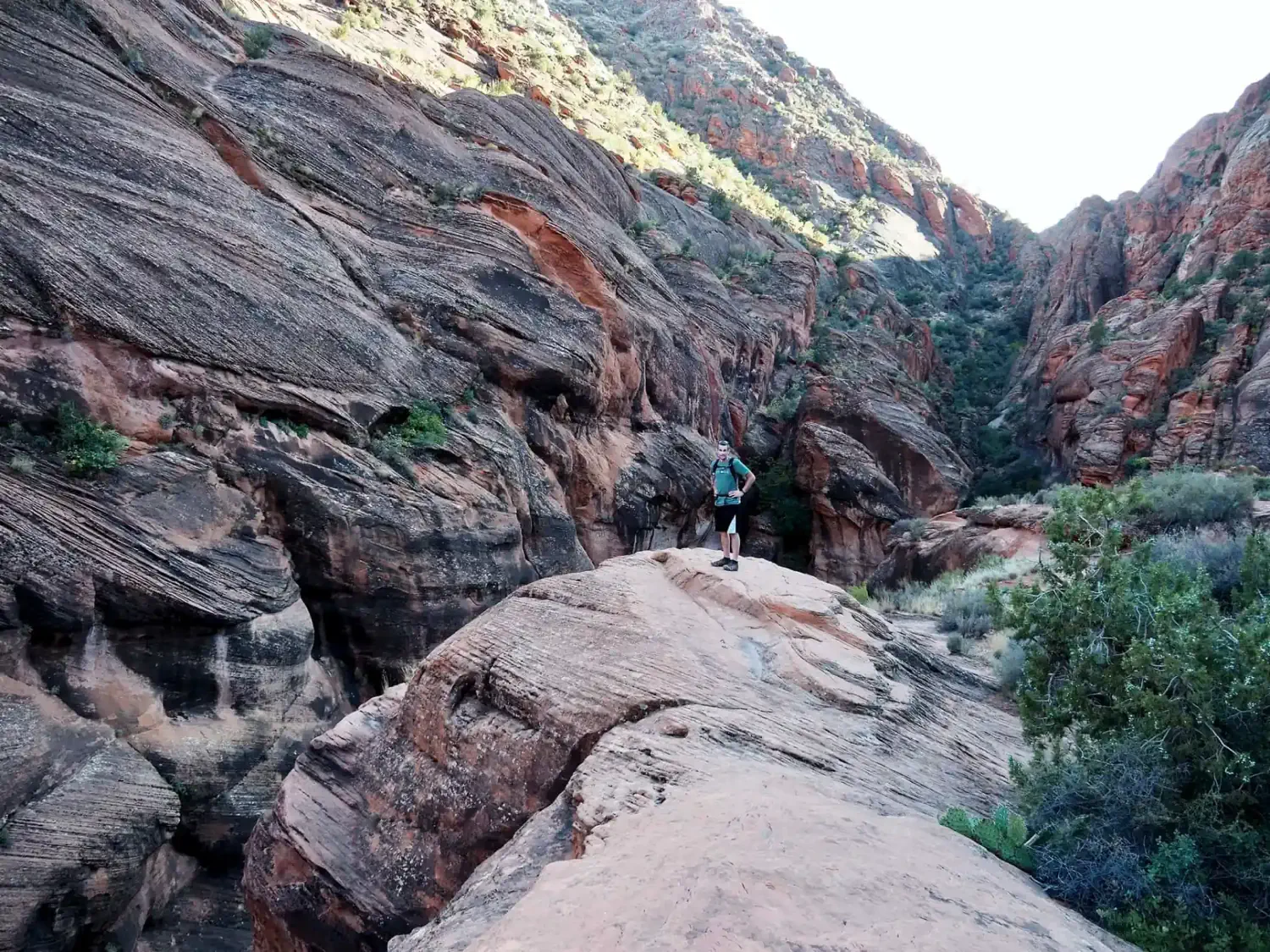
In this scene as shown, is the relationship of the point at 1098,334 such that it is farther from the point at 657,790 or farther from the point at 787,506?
the point at 657,790

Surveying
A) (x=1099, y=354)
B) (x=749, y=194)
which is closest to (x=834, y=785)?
(x=1099, y=354)

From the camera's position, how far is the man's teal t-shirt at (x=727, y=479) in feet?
29.6

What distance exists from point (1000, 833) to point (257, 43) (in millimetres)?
19860

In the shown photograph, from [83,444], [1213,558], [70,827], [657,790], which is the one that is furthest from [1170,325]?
[70,827]

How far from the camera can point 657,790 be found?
4270mm

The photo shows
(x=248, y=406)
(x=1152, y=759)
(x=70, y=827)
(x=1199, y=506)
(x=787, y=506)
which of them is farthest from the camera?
(x=787, y=506)

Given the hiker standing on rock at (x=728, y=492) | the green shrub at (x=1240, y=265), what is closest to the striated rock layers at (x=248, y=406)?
the hiker standing on rock at (x=728, y=492)

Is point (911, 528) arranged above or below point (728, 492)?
above

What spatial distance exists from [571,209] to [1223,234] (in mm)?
33018

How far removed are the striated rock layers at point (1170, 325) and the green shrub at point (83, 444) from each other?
2921cm

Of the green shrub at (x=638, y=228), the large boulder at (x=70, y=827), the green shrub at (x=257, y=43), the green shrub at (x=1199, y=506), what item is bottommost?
the large boulder at (x=70, y=827)

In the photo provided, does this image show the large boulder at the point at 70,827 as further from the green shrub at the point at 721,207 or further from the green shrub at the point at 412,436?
the green shrub at the point at 721,207

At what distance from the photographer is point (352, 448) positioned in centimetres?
1166

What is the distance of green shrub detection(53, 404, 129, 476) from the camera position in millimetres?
8711
